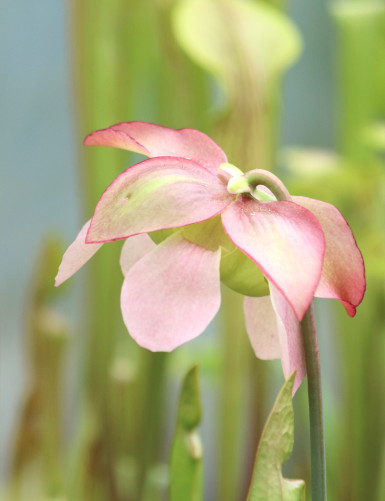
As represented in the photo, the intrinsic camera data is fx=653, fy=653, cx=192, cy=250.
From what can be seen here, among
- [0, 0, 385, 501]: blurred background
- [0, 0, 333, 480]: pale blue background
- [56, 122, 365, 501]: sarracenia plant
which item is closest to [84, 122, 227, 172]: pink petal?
[56, 122, 365, 501]: sarracenia plant

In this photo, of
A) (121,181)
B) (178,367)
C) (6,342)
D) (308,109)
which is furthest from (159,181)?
(308,109)

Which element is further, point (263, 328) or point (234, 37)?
point (234, 37)

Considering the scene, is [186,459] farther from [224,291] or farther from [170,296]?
[224,291]

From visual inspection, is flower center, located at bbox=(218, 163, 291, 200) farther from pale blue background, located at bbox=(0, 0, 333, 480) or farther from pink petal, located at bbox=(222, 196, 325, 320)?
pale blue background, located at bbox=(0, 0, 333, 480)

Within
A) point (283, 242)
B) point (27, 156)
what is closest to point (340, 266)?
point (283, 242)

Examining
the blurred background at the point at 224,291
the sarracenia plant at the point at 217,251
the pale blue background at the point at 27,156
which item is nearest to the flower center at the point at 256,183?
the sarracenia plant at the point at 217,251

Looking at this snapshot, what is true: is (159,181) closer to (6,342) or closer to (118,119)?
(118,119)
